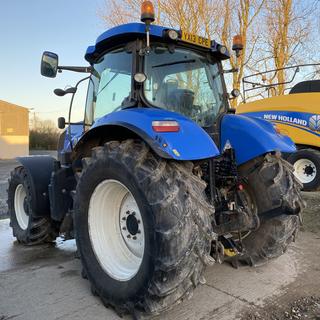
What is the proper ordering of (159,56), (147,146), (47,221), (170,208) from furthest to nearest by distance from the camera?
(47,221), (159,56), (147,146), (170,208)

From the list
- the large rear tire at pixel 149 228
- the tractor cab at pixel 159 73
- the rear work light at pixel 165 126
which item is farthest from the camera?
the tractor cab at pixel 159 73

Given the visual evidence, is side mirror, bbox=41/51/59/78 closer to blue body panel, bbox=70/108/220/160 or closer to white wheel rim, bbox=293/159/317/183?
blue body panel, bbox=70/108/220/160

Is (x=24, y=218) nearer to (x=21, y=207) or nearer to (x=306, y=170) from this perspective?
(x=21, y=207)

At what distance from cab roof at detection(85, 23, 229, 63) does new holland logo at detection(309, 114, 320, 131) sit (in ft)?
16.6

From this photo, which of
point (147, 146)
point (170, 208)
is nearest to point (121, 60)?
point (147, 146)

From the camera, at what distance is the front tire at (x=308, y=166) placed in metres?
8.51

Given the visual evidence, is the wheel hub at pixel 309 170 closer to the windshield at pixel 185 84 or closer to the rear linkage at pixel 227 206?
the windshield at pixel 185 84

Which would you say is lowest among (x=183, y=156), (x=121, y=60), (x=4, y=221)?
(x=4, y=221)

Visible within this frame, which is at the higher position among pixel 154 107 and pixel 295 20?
pixel 295 20

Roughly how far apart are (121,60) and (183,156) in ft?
4.80

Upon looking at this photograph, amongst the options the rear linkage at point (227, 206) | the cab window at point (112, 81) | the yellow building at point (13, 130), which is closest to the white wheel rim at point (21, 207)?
the cab window at point (112, 81)

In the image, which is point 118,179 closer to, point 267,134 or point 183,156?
point 183,156

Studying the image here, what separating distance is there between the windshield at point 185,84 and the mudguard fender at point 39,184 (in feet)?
6.36

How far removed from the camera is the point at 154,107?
341 cm
